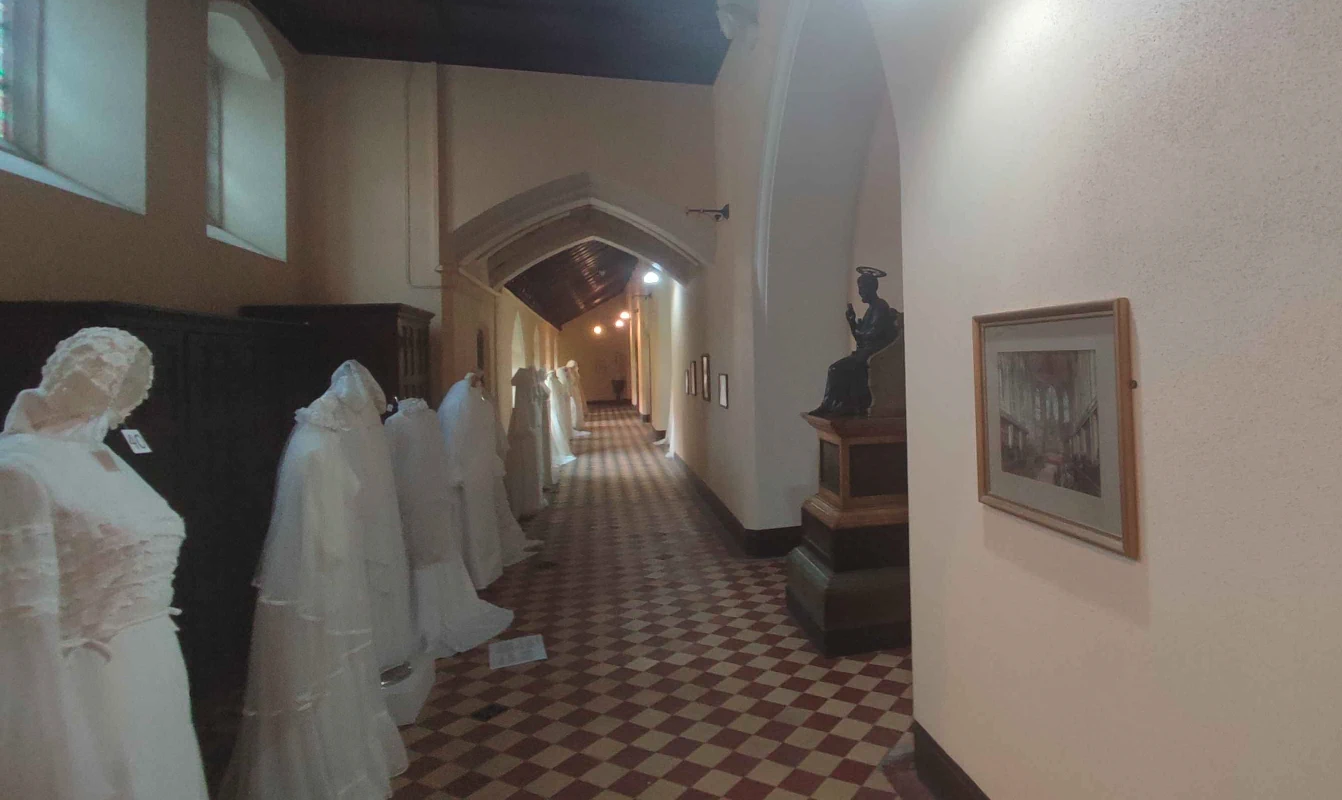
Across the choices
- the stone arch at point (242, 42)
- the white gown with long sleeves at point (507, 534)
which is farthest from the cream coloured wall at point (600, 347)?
the stone arch at point (242, 42)

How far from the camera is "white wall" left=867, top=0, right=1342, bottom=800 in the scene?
3.51 ft

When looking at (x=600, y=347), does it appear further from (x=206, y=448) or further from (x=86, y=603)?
(x=86, y=603)

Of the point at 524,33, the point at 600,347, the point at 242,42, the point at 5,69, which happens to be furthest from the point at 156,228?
the point at 600,347

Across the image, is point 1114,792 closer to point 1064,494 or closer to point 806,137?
point 1064,494

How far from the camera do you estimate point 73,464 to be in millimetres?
1487

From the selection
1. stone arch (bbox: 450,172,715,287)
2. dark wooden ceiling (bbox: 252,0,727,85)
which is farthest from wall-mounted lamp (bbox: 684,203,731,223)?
dark wooden ceiling (bbox: 252,0,727,85)

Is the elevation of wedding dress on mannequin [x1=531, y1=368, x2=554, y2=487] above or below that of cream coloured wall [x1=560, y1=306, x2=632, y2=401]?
below

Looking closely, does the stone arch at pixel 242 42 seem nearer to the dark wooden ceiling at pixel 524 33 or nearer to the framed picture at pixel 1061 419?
the dark wooden ceiling at pixel 524 33

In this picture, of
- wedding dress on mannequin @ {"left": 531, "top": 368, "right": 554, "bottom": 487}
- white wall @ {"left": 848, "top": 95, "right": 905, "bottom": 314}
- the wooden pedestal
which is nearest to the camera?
the wooden pedestal

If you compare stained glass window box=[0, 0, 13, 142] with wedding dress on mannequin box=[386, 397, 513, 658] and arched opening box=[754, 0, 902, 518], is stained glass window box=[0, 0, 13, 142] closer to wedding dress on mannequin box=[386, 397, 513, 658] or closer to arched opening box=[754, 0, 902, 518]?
wedding dress on mannequin box=[386, 397, 513, 658]

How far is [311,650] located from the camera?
2131mm

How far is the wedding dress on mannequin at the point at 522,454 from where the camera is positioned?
7.25 m

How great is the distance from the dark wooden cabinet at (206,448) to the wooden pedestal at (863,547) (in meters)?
2.88

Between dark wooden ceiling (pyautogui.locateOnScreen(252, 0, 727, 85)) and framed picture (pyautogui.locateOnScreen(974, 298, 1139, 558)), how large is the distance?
465cm
